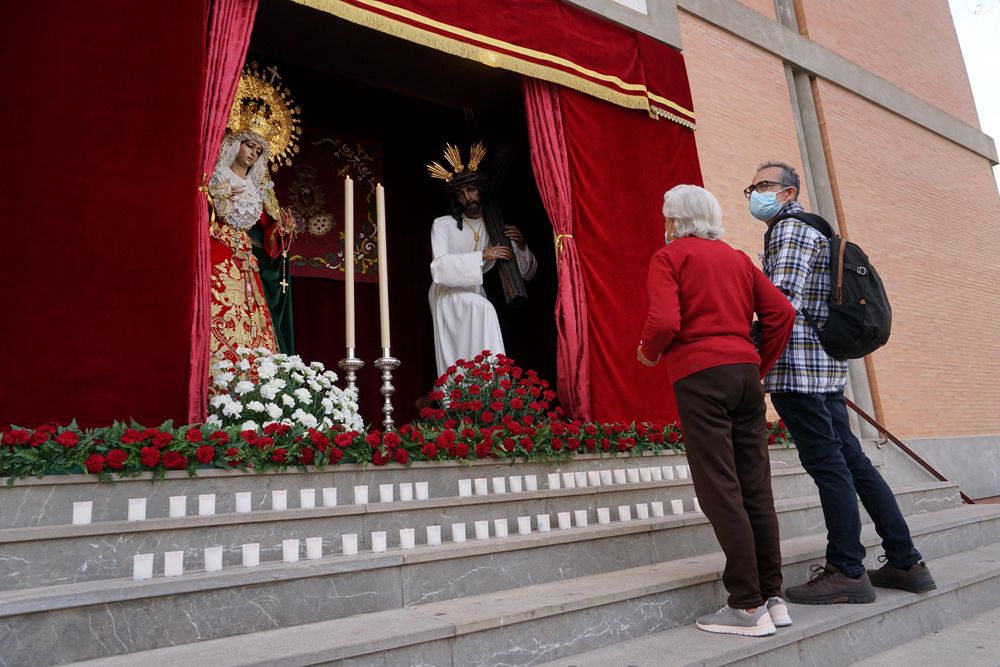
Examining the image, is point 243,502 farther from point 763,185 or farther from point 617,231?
point 617,231

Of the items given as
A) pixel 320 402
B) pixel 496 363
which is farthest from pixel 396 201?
pixel 320 402

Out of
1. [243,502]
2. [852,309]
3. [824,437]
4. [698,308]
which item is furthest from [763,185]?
[243,502]

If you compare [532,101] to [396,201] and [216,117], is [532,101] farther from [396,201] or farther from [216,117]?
[216,117]

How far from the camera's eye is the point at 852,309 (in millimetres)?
2816

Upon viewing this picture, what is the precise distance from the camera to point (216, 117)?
3730 millimetres

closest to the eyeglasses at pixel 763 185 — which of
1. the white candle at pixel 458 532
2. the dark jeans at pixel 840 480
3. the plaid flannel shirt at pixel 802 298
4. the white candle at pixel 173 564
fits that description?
the plaid flannel shirt at pixel 802 298

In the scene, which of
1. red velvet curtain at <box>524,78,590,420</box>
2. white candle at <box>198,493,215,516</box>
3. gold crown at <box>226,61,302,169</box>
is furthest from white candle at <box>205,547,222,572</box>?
gold crown at <box>226,61,302,169</box>

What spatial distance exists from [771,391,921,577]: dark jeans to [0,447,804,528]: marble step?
1.41 meters

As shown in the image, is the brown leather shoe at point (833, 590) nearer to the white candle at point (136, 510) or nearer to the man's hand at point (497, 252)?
the white candle at point (136, 510)

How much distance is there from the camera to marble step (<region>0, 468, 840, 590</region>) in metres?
2.27

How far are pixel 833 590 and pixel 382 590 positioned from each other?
1.76m

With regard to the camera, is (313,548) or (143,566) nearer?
(143,566)

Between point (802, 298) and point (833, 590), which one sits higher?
point (802, 298)

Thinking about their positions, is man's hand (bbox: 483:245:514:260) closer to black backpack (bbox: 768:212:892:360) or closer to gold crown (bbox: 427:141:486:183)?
gold crown (bbox: 427:141:486:183)
